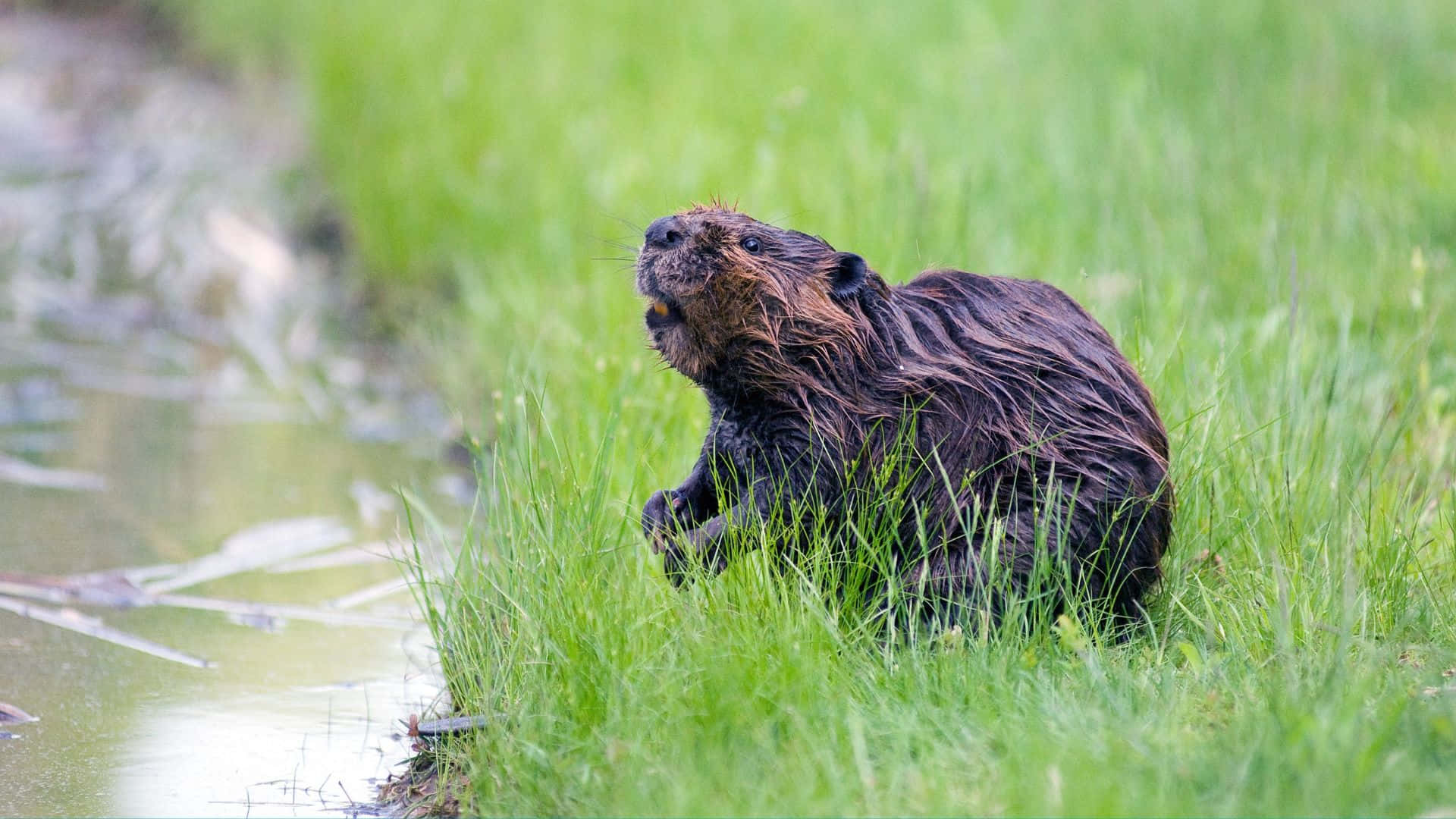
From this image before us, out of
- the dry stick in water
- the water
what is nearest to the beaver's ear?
the water

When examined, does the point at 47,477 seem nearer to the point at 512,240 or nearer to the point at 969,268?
the point at 512,240

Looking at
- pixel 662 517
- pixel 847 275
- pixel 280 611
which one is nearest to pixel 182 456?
pixel 280 611

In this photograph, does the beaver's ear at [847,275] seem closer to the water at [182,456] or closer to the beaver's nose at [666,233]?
the beaver's nose at [666,233]

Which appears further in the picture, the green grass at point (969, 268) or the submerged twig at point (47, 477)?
the submerged twig at point (47, 477)

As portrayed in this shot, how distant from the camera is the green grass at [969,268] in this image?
259 cm

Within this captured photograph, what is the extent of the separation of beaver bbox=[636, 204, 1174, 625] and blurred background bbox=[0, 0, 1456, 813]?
27cm

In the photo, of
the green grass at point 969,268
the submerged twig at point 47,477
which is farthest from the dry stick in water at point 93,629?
the submerged twig at point 47,477

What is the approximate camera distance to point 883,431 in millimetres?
3102

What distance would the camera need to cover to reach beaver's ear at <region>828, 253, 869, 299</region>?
3.12 m

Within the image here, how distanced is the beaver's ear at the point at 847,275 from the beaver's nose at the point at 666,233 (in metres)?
0.32

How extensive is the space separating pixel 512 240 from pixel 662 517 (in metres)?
3.52

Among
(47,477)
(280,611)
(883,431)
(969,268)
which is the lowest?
(280,611)

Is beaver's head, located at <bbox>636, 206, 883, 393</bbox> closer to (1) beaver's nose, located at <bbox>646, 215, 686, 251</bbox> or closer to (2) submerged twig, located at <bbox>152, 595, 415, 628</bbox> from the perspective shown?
(1) beaver's nose, located at <bbox>646, 215, 686, 251</bbox>

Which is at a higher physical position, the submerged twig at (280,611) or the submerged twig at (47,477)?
the submerged twig at (47,477)
